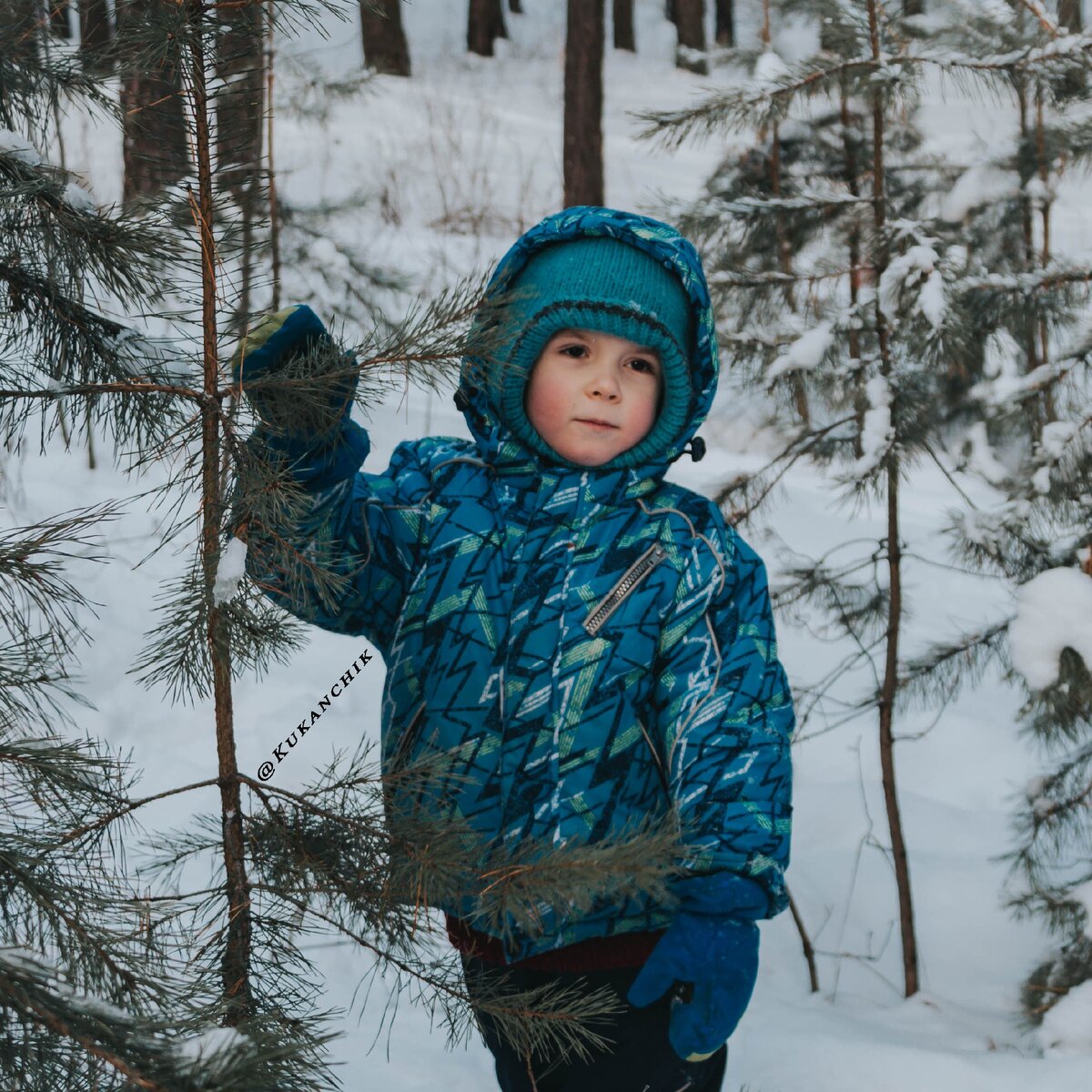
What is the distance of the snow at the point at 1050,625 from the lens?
2.52m

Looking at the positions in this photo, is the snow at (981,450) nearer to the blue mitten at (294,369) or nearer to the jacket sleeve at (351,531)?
the jacket sleeve at (351,531)

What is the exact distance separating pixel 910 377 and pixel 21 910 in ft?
8.12

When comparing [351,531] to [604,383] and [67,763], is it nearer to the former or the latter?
[604,383]

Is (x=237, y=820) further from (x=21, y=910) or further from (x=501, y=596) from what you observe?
(x=501, y=596)

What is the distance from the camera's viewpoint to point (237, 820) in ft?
4.55

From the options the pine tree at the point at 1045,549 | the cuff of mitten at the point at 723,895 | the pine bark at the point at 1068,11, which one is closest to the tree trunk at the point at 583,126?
the pine bark at the point at 1068,11

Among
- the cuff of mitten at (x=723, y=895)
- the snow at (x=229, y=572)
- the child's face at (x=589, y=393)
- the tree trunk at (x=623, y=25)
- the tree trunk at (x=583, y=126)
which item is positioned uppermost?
the tree trunk at (x=623, y=25)

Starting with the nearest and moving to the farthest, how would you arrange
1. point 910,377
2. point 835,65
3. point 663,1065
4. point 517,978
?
point 663,1065, point 517,978, point 835,65, point 910,377

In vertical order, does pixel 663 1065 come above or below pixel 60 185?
below

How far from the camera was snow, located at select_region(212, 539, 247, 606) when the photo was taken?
3.97 ft

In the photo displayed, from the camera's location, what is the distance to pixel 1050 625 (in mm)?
2561

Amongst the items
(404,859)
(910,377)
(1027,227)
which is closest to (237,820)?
(404,859)

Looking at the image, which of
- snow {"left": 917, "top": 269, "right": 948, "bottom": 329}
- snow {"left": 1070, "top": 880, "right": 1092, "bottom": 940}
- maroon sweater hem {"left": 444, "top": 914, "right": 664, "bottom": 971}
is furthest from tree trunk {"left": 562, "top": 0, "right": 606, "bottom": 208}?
maroon sweater hem {"left": 444, "top": 914, "right": 664, "bottom": 971}

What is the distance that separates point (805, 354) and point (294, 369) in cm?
175
